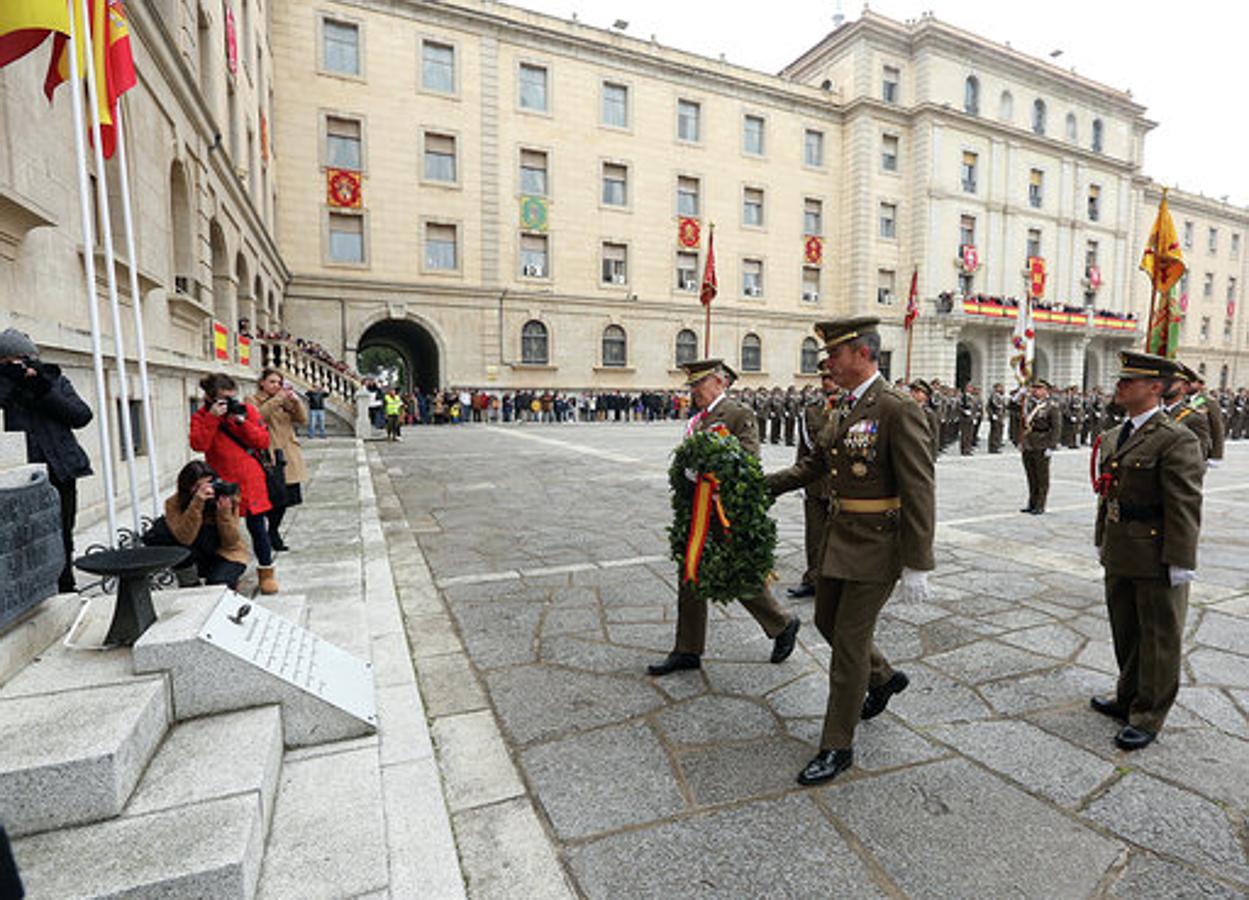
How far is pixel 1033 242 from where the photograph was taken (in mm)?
37906

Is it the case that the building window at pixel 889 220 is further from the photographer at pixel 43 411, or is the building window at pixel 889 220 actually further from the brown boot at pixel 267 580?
the photographer at pixel 43 411

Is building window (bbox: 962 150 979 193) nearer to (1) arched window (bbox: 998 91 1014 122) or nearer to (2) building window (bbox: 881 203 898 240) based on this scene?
(1) arched window (bbox: 998 91 1014 122)

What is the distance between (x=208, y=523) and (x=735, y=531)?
11.0 ft

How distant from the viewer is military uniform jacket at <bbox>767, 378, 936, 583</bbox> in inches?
102

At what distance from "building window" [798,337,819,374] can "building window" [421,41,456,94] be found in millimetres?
19667

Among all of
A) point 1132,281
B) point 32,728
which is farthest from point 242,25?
point 1132,281

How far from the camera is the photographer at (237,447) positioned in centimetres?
463

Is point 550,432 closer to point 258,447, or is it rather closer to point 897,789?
point 258,447

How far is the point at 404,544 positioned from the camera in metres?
6.36

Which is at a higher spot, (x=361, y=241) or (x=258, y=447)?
(x=361, y=241)

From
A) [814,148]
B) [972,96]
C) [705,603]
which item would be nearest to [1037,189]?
[972,96]

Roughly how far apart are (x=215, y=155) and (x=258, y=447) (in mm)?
10576

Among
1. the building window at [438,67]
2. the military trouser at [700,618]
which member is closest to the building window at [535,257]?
the building window at [438,67]

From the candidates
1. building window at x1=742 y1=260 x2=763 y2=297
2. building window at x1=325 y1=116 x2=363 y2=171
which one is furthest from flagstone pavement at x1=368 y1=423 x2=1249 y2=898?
building window at x1=742 y1=260 x2=763 y2=297
